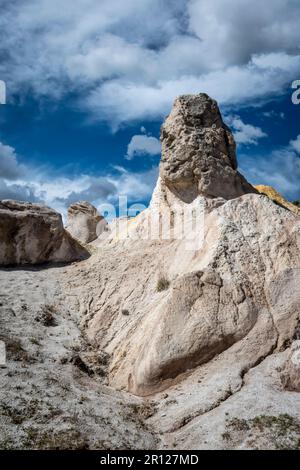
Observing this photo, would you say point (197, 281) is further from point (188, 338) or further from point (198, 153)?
point (198, 153)

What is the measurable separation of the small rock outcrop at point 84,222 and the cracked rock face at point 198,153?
15666 millimetres

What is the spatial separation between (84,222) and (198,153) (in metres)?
18.1

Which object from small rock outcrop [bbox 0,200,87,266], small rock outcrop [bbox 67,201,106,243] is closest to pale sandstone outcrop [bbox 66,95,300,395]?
small rock outcrop [bbox 0,200,87,266]

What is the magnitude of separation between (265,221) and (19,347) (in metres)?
8.97

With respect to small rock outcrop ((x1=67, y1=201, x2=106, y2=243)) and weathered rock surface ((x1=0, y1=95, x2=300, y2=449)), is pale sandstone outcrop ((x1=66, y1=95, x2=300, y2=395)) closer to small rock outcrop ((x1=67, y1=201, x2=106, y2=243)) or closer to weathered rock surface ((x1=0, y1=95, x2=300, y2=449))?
weathered rock surface ((x1=0, y1=95, x2=300, y2=449))

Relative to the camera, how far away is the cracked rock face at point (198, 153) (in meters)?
20.2

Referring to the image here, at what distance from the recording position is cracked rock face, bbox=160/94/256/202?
794 inches

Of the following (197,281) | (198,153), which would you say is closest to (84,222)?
(198,153)

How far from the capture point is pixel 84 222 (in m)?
36.3

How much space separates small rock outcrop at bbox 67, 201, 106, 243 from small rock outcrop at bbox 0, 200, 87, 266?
1271cm

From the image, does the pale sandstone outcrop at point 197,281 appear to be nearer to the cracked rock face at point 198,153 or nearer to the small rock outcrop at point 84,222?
the cracked rock face at point 198,153

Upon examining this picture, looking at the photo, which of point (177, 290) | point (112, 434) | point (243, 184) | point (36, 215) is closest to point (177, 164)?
point (243, 184)


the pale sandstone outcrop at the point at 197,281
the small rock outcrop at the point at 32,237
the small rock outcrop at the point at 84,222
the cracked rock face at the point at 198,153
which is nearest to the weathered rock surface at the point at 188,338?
the pale sandstone outcrop at the point at 197,281

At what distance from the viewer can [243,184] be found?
71.0ft
